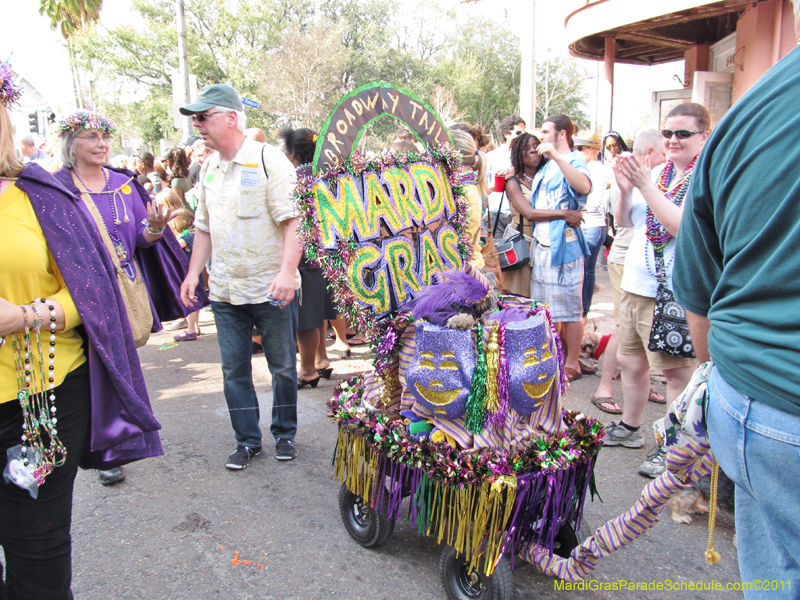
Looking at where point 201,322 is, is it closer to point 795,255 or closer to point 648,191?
point 648,191

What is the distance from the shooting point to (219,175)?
10.7 feet

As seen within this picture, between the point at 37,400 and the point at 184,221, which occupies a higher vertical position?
the point at 184,221

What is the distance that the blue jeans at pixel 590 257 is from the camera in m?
5.03

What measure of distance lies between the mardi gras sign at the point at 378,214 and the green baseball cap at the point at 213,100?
975 millimetres

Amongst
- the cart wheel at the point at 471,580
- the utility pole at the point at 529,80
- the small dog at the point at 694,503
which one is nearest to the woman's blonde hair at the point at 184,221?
the cart wheel at the point at 471,580

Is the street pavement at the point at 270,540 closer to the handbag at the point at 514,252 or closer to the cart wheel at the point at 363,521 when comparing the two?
the cart wheel at the point at 363,521

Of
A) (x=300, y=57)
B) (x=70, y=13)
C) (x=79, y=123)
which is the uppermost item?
(x=70, y=13)

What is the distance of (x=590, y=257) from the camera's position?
4.98 m

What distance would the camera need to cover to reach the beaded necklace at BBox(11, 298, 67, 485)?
1659mm

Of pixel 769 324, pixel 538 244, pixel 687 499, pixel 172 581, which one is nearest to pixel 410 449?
pixel 172 581

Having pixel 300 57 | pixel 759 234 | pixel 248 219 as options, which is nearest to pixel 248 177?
pixel 248 219

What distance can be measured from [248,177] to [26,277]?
5.36 ft

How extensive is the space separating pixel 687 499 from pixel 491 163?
4.40m

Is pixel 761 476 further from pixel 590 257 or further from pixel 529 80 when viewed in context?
pixel 529 80
